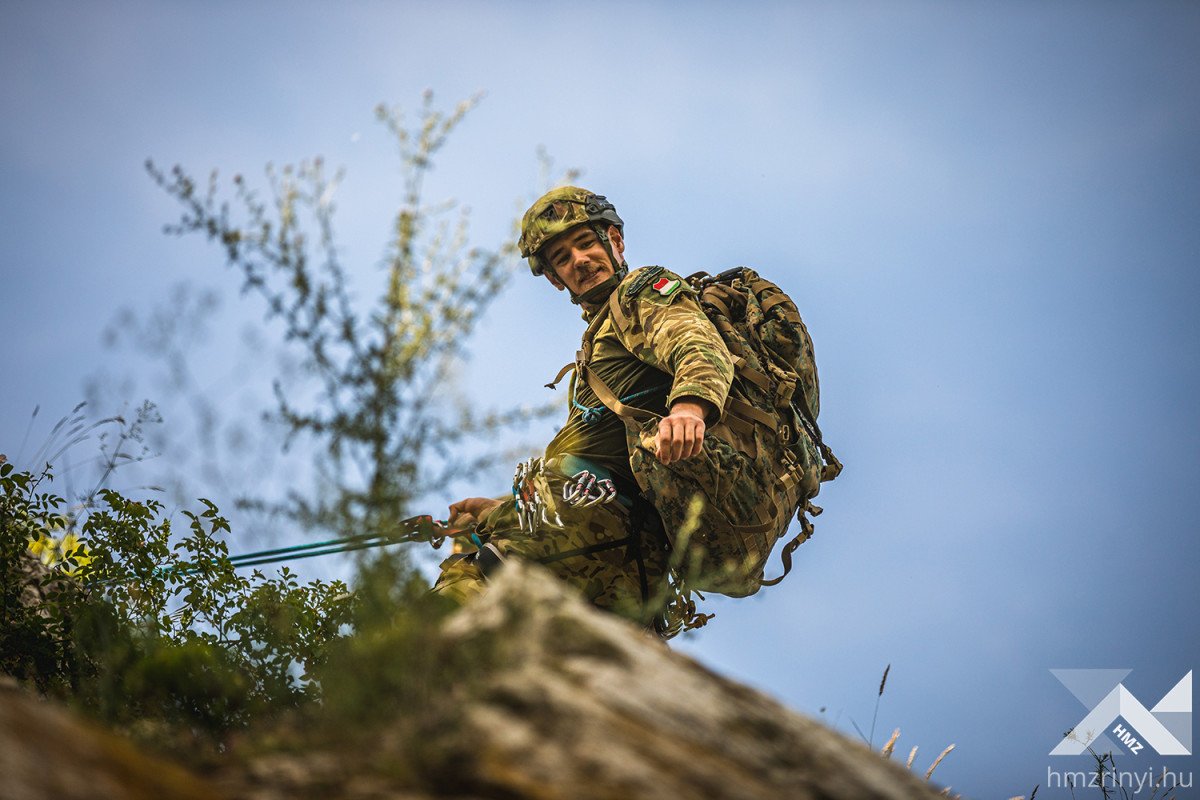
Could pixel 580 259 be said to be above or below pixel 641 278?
above

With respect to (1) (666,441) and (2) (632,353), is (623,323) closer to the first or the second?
(2) (632,353)

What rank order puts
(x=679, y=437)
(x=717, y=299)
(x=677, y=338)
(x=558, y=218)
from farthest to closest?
(x=558, y=218)
(x=717, y=299)
(x=677, y=338)
(x=679, y=437)

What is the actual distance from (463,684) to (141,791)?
627 millimetres

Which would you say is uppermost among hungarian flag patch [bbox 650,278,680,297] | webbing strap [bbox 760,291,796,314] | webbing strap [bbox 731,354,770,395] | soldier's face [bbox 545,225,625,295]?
soldier's face [bbox 545,225,625,295]

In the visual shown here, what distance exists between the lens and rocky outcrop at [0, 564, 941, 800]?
183 centimetres

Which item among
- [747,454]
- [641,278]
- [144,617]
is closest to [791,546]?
[747,454]

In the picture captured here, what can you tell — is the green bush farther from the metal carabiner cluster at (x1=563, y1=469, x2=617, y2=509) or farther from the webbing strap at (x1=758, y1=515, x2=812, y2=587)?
the webbing strap at (x1=758, y1=515, x2=812, y2=587)

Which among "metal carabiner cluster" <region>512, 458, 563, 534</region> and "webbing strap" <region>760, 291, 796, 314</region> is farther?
"webbing strap" <region>760, 291, 796, 314</region>

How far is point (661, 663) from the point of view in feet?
7.69

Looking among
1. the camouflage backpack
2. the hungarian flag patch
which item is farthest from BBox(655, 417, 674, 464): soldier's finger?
the hungarian flag patch

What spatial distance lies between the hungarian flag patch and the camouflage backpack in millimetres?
248

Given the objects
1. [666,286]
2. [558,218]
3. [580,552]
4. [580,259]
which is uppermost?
[558,218]

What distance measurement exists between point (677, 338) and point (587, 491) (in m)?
0.96

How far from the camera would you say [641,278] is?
5.65 meters
